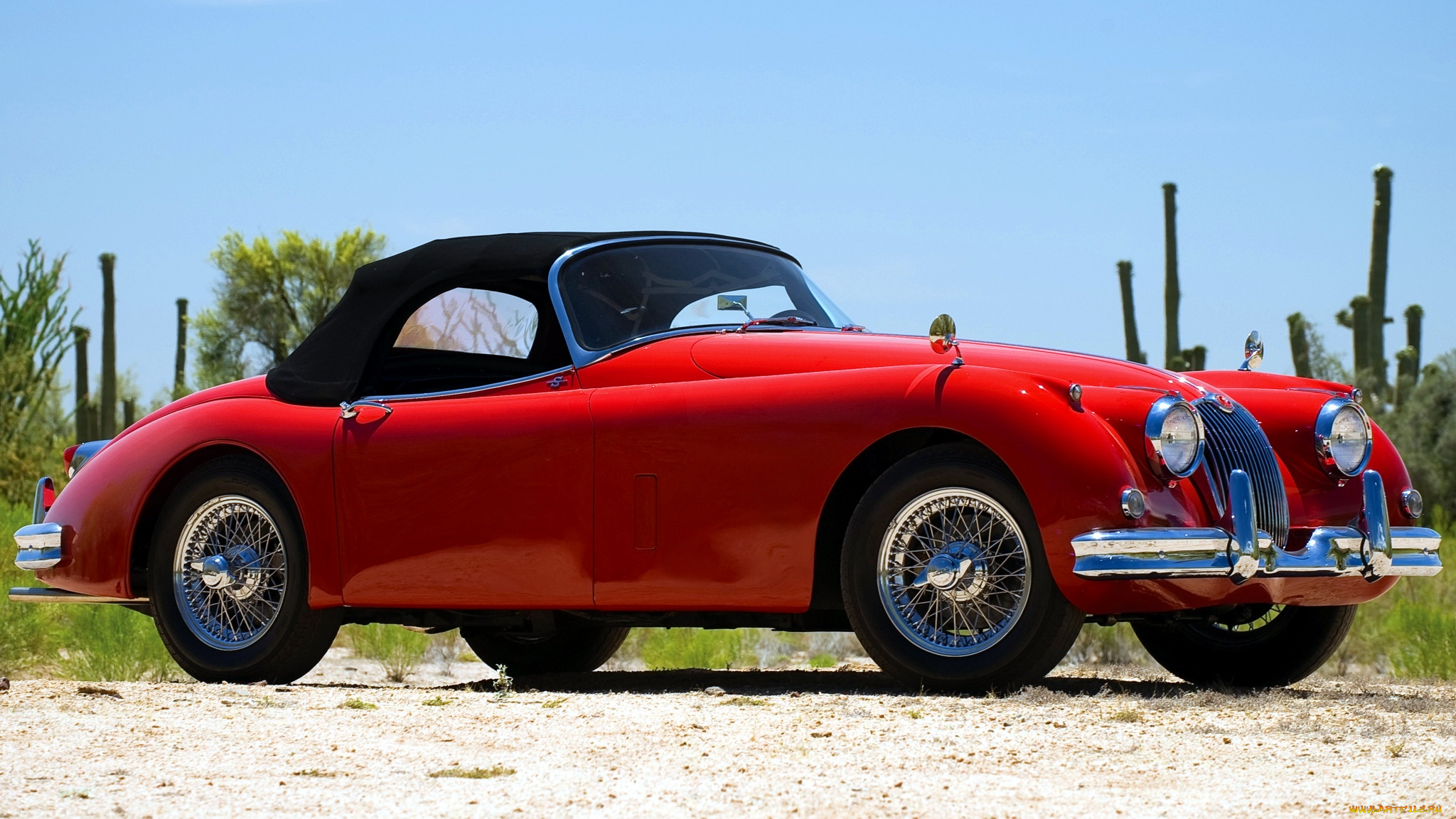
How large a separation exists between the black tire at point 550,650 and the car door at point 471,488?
5.95 feet

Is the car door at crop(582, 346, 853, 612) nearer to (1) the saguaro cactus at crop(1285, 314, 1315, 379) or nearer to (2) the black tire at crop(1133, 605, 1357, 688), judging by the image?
(2) the black tire at crop(1133, 605, 1357, 688)

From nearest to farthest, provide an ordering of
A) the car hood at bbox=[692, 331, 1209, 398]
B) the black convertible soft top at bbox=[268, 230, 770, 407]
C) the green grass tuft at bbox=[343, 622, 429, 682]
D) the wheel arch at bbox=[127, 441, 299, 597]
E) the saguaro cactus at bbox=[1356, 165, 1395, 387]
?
the car hood at bbox=[692, 331, 1209, 398] → the black convertible soft top at bbox=[268, 230, 770, 407] → the wheel arch at bbox=[127, 441, 299, 597] → the green grass tuft at bbox=[343, 622, 429, 682] → the saguaro cactus at bbox=[1356, 165, 1395, 387]

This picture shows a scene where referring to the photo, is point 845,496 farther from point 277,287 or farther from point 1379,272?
point 277,287

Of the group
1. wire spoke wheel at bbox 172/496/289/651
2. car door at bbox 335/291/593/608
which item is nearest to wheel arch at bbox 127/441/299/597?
wire spoke wheel at bbox 172/496/289/651

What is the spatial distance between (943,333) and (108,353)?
34122mm

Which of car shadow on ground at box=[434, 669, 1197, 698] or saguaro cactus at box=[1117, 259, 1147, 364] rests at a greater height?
saguaro cactus at box=[1117, 259, 1147, 364]

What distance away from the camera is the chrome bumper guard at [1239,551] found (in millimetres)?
5125

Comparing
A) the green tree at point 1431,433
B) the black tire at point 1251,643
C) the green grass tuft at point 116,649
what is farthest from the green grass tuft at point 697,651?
the green tree at point 1431,433

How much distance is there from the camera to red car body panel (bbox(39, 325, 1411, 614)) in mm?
5332

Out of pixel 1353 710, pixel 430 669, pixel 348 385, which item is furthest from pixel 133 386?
pixel 1353 710

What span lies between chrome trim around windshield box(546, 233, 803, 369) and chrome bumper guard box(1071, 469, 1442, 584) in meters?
2.02

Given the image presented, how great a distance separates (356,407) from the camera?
6852mm

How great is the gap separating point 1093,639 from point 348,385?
645cm

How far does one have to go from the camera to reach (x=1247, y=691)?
5.95 meters
